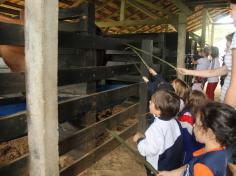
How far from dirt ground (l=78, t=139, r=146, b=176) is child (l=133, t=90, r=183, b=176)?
3.80 feet

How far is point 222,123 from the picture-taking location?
143cm

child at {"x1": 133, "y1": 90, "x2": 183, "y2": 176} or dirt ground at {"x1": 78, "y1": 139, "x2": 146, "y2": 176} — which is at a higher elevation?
child at {"x1": 133, "y1": 90, "x2": 183, "y2": 176}

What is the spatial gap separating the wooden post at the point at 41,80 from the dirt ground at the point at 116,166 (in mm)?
1368

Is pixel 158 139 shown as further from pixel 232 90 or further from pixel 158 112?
pixel 232 90

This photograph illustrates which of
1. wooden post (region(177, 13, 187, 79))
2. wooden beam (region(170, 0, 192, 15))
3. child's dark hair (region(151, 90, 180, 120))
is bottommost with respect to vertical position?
child's dark hair (region(151, 90, 180, 120))

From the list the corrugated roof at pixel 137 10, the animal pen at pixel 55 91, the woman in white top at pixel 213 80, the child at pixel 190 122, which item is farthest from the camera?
the corrugated roof at pixel 137 10

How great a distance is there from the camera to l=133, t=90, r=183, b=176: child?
1847mm

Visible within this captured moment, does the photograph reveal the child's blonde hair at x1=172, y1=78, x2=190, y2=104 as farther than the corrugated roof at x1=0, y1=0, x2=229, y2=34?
No

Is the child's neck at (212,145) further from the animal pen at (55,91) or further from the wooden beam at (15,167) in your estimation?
the wooden beam at (15,167)

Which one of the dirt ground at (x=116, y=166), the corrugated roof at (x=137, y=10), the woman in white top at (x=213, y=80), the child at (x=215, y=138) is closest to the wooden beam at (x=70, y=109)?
the dirt ground at (x=116, y=166)

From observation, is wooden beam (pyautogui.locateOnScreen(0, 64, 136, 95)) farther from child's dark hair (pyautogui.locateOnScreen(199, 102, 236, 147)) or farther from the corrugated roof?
the corrugated roof

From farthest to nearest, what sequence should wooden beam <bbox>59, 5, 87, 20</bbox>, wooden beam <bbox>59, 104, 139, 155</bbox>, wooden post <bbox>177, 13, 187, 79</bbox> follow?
wooden post <bbox>177, 13, 187, 79</bbox>, wooden beam <bbox>59, 5, 87, 20</bbox>, wooden beam <bbox>59, 104, 139, 155</bbox>

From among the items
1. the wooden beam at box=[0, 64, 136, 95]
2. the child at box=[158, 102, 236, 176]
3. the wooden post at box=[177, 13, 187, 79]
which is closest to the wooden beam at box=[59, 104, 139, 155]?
the wooden beam at box=[0, 64, 136, 95]

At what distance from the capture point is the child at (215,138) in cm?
140
